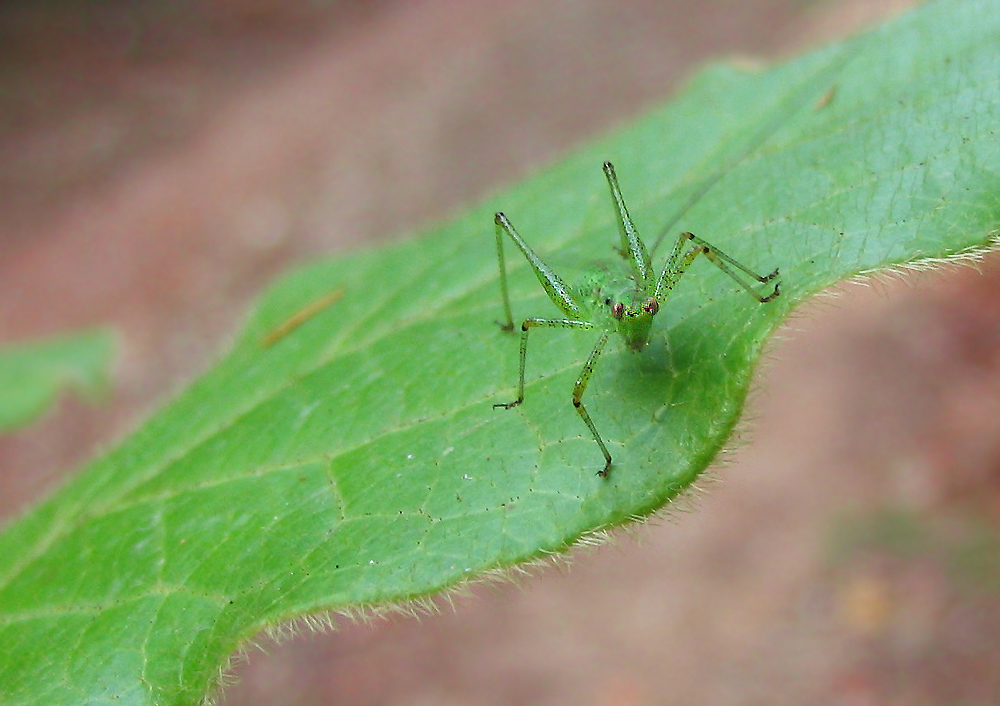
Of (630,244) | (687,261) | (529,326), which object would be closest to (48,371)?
(529,326)

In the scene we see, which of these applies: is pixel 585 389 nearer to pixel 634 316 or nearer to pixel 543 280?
pixel 634 316

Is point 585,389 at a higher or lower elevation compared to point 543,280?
lower

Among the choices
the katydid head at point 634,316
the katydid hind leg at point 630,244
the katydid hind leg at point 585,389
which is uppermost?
the katydid hind leg at point 630,244

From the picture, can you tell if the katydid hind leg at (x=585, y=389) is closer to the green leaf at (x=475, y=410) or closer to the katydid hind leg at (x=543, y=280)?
the green leaf at (x=475, y=410)

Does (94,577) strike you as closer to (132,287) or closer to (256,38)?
(132,287)

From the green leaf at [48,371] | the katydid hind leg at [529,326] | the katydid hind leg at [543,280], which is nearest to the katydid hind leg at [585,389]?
the katydid hind leg at [529,326]
